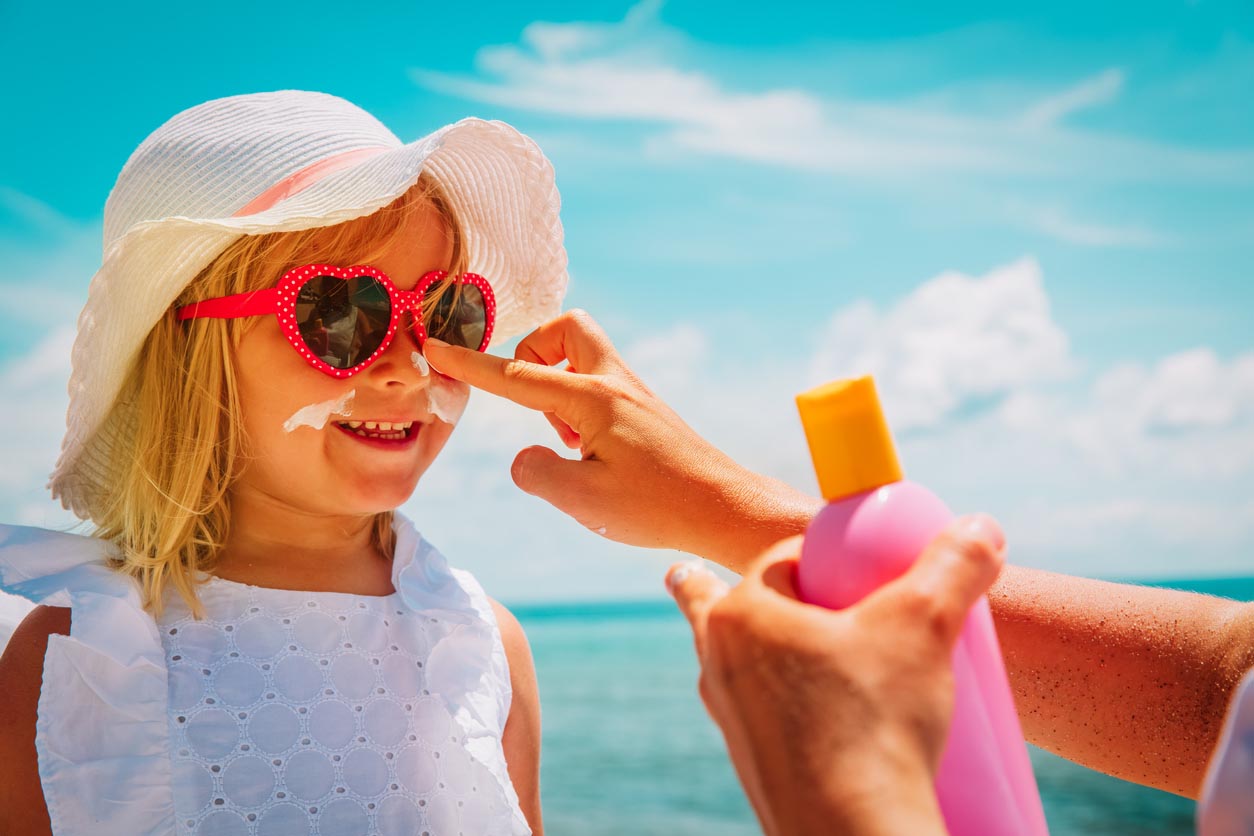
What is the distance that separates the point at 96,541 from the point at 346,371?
0.85m

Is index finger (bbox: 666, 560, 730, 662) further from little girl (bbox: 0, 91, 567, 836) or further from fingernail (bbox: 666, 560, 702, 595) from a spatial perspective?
little girl (bbox: 0, 91, 567, 836)

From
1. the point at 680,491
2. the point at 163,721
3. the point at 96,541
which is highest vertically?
the point at 680,491

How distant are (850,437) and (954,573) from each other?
0.24 metres

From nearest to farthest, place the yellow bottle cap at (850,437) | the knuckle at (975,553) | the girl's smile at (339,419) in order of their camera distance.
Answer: the knuckle at (975,553), the yellow bottle cap at (850,437), the girl's smile at (339,419)

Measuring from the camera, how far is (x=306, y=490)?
8.84 ft

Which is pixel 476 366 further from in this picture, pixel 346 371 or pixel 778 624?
pixel 778 624

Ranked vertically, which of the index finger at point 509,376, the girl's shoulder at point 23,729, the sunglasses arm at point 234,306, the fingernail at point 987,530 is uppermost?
the sunglasses arm at point 234,306

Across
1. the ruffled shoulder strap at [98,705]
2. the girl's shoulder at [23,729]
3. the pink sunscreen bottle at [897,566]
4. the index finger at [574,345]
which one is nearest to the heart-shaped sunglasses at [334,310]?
the index finger at [574,345]

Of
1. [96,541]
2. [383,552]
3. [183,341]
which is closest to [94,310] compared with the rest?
[183,341]

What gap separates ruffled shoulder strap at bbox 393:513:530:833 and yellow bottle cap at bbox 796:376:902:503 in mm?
1742

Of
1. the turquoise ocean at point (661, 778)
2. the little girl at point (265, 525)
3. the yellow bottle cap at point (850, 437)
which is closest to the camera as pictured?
the yellow bottle cap at point (850, 437)

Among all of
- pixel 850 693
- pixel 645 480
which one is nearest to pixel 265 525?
pixel 645 480

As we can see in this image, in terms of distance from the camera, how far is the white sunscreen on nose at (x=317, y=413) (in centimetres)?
258

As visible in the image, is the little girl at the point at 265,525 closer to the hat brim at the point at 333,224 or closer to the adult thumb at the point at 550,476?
the hat brim at the point at 333,224
